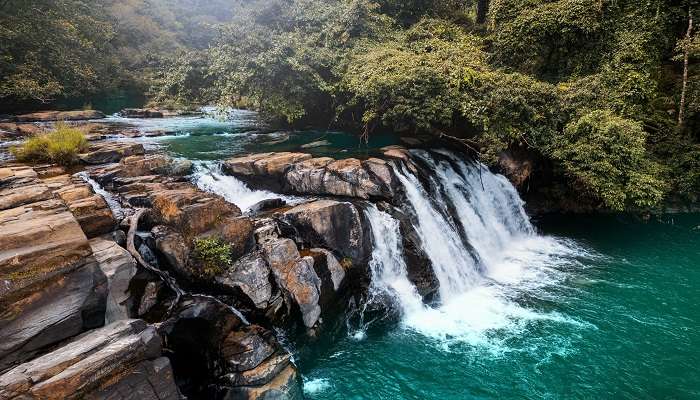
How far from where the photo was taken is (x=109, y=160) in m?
12.0

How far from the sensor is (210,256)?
25.2 feet

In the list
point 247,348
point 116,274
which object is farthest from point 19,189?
point 247,348

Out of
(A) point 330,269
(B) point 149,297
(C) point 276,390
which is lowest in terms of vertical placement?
(C) point 276,390

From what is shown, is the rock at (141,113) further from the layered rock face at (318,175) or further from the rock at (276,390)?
the rock at (276,390)

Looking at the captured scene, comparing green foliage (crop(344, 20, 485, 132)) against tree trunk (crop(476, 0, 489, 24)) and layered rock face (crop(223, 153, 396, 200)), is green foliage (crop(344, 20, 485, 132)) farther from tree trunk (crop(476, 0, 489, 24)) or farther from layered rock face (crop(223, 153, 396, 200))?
tree trunk (crop(476, 0, 489, 24))

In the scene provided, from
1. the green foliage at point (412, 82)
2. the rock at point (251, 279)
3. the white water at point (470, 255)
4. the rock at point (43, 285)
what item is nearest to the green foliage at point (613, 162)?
the white water at point (470, 255)

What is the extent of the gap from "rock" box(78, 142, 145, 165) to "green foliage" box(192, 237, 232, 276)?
648 cm

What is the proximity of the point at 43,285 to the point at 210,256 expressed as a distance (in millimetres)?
2709

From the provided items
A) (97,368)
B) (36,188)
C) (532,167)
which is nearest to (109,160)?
(36,188)

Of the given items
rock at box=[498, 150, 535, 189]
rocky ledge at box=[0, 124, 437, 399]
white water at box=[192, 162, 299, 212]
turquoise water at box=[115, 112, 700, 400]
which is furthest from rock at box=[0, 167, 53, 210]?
rock at box=[498, 150, 535, 189]

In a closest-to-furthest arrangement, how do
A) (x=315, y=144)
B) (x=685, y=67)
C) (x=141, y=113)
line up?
(x=685, y=67)
(x=315, y=144)
(x=141, y=113)

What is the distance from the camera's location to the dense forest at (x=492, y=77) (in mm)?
12852

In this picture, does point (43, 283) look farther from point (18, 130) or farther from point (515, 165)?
→ point (18, 130)

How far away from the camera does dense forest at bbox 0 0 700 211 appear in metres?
12.9
